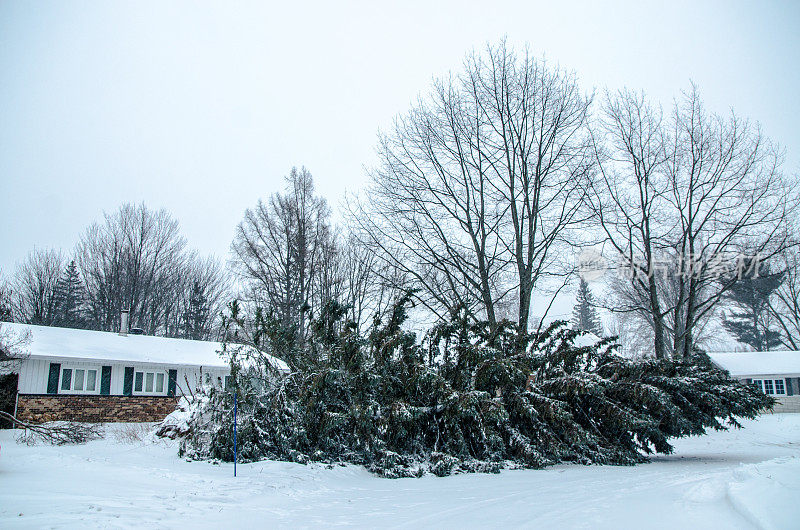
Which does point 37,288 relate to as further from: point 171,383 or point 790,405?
point 790,405

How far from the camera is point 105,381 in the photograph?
2186 centimetres

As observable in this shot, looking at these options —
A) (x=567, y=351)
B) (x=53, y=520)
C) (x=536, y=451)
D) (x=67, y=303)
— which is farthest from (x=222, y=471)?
(x=67, y=303)

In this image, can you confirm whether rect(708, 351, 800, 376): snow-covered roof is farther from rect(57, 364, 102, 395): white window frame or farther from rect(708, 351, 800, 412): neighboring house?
rect(57, 364, 102, 395): white window frame

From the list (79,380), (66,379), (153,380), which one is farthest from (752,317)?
(66,379)

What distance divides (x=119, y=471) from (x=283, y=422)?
282 centimetres

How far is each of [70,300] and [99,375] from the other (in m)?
16.1

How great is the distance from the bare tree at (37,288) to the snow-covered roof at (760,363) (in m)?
39.6

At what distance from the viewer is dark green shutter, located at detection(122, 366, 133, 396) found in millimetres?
22281

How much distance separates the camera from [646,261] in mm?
19422

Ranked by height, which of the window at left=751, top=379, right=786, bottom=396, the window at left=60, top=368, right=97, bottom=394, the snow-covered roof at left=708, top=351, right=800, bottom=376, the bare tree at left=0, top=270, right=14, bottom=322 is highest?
the bare tree at left=0, top=270, right=14, bottom=322

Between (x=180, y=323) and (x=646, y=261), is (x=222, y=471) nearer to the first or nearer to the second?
(x=646, y=261)

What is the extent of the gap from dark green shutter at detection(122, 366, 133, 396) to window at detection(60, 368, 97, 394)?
40.7 inches

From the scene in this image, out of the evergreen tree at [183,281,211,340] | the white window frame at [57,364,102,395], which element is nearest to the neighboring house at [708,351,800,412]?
the white window frame at [57,364,102,395]

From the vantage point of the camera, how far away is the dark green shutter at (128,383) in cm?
2228
